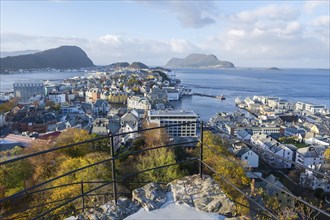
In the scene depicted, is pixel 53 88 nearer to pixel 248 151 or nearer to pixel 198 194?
pixel 248 151

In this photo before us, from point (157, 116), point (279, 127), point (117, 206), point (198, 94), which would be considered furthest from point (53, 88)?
point (117, 206)

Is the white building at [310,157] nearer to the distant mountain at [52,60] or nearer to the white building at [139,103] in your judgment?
the white building at [139,103]

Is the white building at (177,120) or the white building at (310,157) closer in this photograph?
the white building at (310,157)

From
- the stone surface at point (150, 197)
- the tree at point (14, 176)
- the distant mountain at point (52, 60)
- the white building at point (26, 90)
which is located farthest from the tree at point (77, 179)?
the distant mountain at point (52, 60)

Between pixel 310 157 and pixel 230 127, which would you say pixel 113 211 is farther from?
pixel 230 127

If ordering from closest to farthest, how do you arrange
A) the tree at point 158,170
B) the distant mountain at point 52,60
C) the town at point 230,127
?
the tree at point 158,170 → the town at point 230,127 → the distant mountain at point 52,60

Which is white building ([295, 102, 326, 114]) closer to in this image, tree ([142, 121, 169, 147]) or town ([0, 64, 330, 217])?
town ([0, 64, 330, 217])
